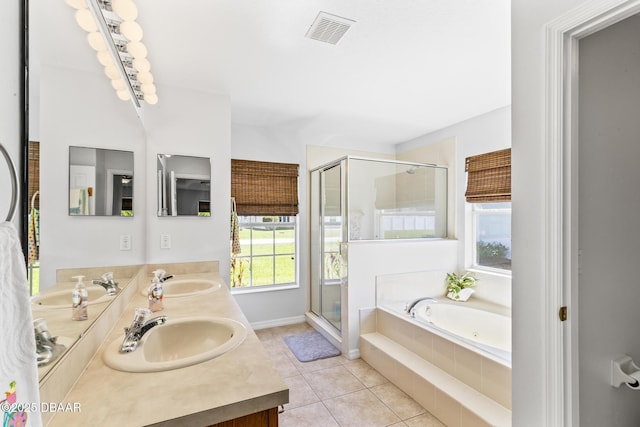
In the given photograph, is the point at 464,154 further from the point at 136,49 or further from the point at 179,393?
the point at 179,393

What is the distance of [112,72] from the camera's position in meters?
1.49

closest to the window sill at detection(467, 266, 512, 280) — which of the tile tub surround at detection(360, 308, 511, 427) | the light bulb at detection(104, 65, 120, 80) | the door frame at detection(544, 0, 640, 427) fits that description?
the tile tub surround at detection(360, 308, 511, 427)

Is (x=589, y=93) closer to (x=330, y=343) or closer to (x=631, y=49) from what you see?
(x=631, y=49)

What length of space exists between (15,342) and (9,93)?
0.61 meters

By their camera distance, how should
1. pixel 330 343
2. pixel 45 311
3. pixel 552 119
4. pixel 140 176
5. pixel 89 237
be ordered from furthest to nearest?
pixel 330 343 → pixel 140 176 → pixel 89 237 → pixel 552 119 → pixel 45 311

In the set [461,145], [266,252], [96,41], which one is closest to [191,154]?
[96,41]

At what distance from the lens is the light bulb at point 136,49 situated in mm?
1539

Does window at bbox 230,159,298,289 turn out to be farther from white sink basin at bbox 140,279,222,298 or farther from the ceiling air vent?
the ceiling air vent

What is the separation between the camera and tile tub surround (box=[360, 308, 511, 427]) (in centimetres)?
183

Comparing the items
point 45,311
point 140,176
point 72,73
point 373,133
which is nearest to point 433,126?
point 373,133

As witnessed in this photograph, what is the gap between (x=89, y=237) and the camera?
1.29 m

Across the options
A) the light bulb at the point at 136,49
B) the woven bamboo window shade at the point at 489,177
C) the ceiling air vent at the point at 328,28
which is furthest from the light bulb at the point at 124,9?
the woven bamboo window shade at the point at 489,177

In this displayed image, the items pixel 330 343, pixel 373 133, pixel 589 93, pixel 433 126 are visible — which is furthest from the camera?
pixel 373 133

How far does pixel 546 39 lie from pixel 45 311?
5.89ft
